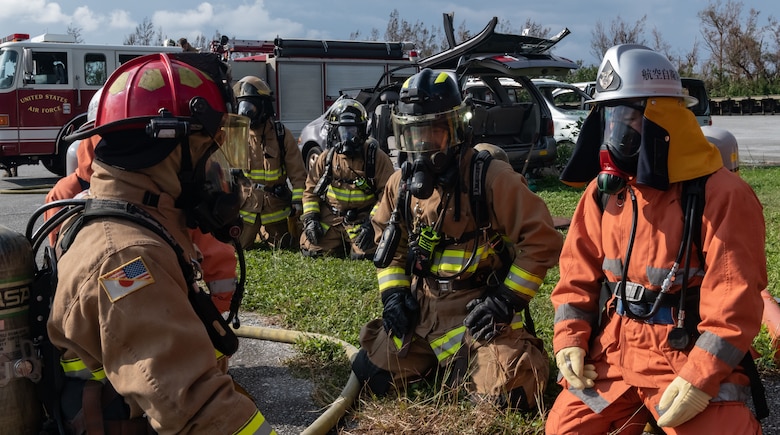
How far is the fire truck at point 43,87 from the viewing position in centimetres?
1266

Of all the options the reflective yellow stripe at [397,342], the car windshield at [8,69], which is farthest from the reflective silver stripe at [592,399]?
the car windshield at [8,69]

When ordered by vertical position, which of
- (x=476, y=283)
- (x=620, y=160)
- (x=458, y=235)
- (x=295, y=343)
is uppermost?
(x=620, y=160)

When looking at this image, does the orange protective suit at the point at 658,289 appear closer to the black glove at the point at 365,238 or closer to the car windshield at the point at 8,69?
the black glove at the point at 365,238

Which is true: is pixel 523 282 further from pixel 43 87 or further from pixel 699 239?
pixel 43 87

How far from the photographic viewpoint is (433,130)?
3.60m

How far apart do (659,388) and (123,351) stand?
1.88 m

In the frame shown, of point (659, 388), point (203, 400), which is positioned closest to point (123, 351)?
point (203, 400)

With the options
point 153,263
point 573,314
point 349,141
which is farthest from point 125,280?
point 349,141

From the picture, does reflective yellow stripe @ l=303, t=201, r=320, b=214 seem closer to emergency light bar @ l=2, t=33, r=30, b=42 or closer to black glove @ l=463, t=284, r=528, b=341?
black glove @ l=463, t=284, r=528, b=341

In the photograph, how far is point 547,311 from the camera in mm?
4910

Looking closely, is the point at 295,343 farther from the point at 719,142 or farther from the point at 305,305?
the point at 719,142

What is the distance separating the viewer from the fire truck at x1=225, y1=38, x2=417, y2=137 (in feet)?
51.0

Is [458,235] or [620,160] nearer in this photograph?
[620,160]

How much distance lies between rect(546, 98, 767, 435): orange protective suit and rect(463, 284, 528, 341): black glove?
44 centimetres
